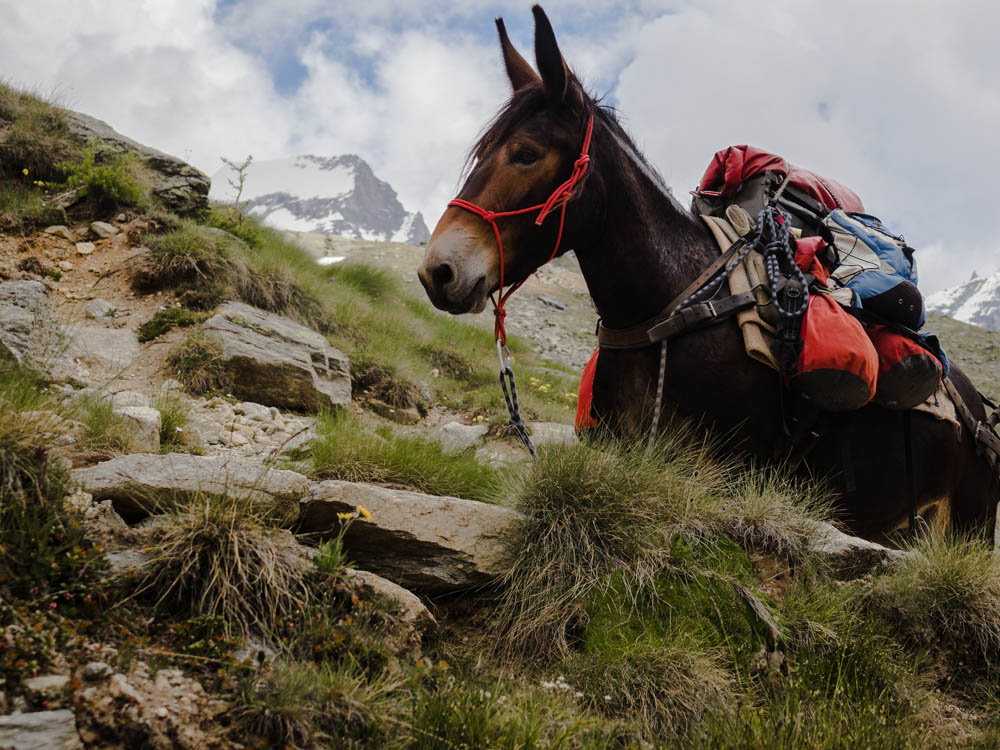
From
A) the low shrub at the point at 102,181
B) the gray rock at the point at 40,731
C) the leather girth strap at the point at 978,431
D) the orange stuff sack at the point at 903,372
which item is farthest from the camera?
the low shrub at the point at 102,181

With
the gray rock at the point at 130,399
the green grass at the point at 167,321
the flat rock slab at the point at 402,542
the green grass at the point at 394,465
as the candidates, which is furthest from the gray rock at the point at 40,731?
the green grass at the point at 167,321

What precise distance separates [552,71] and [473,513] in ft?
7.41

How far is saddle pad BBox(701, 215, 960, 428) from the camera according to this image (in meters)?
3.32

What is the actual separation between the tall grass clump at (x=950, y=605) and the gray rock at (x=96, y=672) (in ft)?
10.4

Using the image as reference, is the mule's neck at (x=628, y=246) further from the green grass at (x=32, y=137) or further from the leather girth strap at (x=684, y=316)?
the green grass at (x=32, y=137)

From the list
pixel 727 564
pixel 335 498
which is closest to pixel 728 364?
pixel 727 564

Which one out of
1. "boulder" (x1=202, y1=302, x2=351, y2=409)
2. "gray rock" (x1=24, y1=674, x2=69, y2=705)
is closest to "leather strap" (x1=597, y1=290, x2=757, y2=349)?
"gray rock" (x1=24, y1=674, x2=69, y2=705)

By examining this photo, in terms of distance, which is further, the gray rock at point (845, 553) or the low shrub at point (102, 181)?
the low shrub at point (102, 181)

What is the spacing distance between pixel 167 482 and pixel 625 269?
2455 millimetres

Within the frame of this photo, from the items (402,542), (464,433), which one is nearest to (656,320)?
(402,542)

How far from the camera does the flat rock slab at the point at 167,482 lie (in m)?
2.57

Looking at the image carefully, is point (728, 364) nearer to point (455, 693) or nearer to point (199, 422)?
point (455, 693)

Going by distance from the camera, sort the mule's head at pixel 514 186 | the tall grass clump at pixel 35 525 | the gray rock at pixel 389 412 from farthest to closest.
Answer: the gray rock at pixel 389 412, the mule's head at pixel 514 186, the tall grass clump at pixel 35 525

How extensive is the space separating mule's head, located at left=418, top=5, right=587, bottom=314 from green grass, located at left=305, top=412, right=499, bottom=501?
5.08 ft
